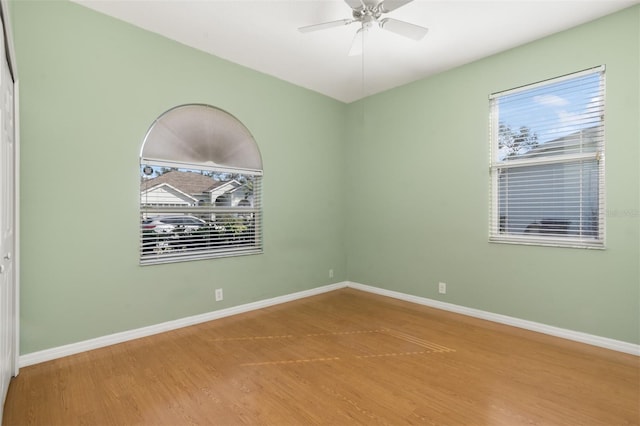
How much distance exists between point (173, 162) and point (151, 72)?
34.0 inches

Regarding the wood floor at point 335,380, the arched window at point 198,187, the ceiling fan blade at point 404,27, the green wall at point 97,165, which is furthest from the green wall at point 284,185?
the ceiling fan blade at point 404,27

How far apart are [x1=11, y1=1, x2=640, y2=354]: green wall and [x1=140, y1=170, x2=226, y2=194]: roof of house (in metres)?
0.19

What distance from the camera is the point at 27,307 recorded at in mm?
2412

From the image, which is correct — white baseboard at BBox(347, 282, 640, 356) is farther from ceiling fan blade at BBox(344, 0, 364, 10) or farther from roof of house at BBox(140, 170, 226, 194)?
ceiling fan blade at BBox(344, 0, 364, 10)

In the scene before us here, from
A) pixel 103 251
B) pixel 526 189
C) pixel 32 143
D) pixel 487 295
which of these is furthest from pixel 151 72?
pixel 487 295

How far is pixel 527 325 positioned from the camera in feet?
10.3

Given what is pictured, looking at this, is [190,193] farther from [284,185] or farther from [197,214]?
[284,185]

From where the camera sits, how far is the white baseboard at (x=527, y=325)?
2.66 meters

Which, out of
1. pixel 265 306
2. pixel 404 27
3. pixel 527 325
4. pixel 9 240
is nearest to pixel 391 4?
pixel 404 27

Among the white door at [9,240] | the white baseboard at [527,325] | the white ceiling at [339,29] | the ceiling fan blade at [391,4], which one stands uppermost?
the white ceiling at [339,29]

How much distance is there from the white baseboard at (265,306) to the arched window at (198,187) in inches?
25.2

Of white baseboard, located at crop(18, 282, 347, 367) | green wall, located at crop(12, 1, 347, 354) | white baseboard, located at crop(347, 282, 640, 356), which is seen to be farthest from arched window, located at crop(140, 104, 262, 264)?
white baseboard, located at crop(347, 282, 640, 356)

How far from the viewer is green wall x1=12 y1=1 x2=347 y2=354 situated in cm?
244

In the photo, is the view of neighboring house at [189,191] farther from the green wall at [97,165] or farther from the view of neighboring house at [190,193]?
the green wall at [97,165]
